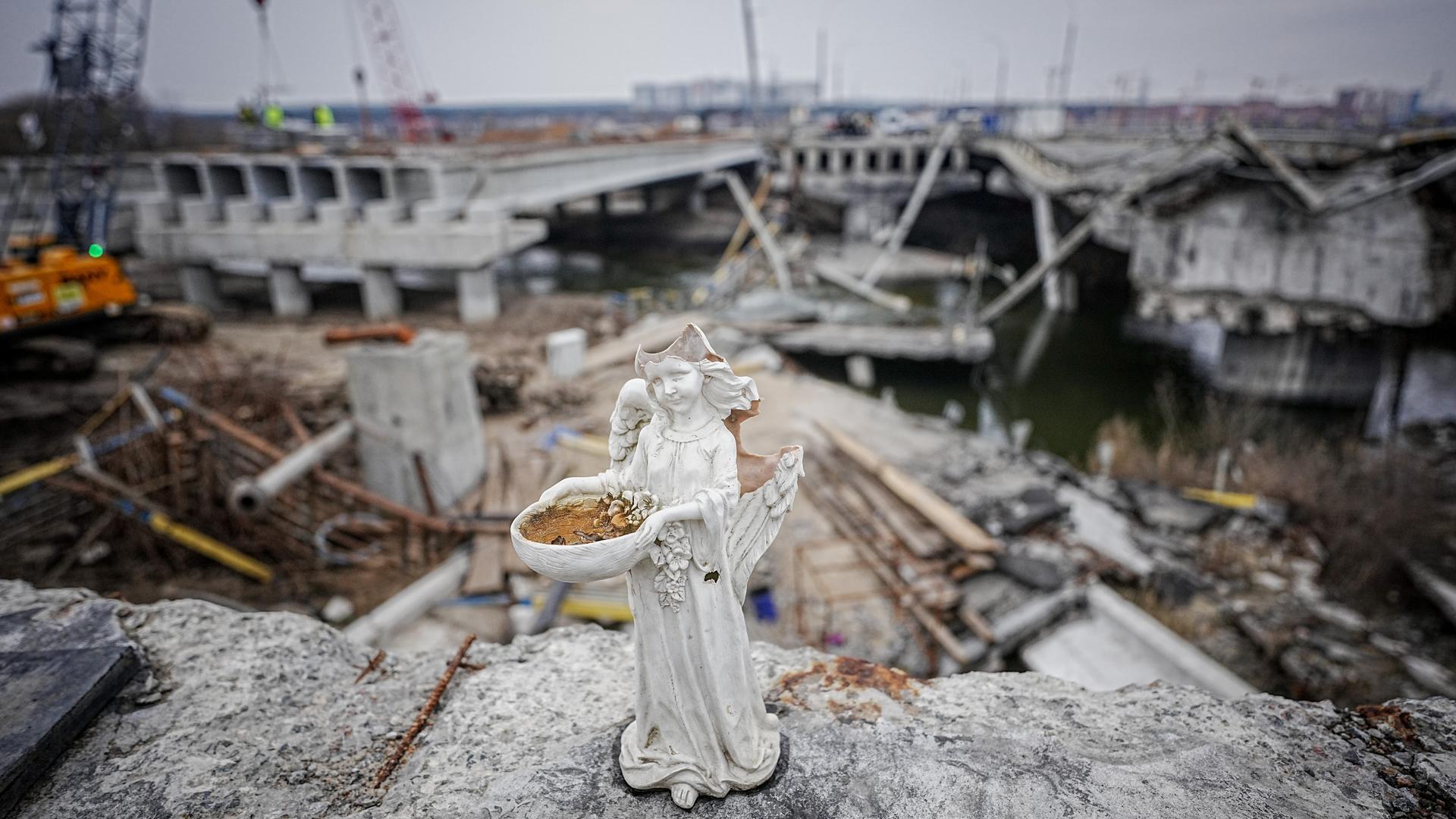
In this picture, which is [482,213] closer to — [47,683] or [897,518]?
[897,518]

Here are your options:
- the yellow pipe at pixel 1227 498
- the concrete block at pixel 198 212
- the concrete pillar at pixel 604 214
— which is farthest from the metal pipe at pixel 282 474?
the concrete pillar at pixel 604 214

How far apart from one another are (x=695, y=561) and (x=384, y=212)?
754 inches

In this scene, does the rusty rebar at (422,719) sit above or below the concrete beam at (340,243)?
below

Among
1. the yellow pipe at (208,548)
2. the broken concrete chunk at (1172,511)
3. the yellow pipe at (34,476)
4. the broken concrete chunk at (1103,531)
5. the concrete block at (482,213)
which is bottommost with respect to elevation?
the broken concrete chunk at (1172,511)

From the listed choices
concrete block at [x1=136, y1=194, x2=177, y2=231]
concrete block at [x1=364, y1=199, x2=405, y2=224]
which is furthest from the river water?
concrete block at [x1=136, y1=194, x2=177, y2=231]

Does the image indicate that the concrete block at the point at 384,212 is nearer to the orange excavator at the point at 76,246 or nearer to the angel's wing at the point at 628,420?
the orange excavator at the point at 76,246

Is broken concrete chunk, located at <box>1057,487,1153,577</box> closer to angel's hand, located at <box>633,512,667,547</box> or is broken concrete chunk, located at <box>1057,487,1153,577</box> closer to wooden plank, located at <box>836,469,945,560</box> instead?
wooden plank, located at <box>836,469,945,560</box>

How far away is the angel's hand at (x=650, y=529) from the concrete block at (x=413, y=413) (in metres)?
6.89

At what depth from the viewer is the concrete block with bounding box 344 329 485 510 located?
9.08 meters

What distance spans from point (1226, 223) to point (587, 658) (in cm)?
1821

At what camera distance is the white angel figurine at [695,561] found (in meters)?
3.23

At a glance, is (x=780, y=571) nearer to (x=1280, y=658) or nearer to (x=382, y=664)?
(x=382, y=664)

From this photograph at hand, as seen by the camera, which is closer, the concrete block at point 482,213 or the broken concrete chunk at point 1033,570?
the broken concrete chunk at point 1033,570

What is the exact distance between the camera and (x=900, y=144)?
113ft
